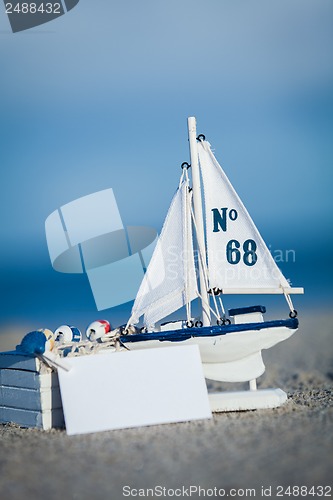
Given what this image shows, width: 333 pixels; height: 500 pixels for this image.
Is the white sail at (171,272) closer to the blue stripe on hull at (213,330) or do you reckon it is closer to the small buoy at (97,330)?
the small buoy at (97,330)

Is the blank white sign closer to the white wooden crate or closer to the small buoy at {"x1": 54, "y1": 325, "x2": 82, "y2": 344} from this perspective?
the white wooden crate

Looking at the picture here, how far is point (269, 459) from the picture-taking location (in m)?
6.02

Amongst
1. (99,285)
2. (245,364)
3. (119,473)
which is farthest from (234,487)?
(99,285)

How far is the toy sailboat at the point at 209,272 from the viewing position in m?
8.99

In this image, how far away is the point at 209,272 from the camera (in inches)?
364

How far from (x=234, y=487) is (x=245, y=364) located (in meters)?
3.75

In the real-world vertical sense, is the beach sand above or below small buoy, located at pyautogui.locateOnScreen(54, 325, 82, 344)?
below

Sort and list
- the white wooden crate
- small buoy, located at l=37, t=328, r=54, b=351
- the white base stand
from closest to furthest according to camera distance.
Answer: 1. small buoy, located at l=37, t=328, r=54, b=351
2. the white wooden crate
3. the white base stand

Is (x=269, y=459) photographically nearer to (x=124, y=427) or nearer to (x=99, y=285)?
(x=124, y=427)

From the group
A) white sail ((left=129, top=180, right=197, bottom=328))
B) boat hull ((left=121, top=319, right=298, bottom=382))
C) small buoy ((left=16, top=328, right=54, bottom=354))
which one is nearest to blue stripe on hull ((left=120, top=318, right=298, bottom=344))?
boat hull ((left=121, top=319, right=298, bottom=382))

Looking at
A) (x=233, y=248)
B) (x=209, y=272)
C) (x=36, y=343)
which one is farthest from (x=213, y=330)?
(x=36, y=343)

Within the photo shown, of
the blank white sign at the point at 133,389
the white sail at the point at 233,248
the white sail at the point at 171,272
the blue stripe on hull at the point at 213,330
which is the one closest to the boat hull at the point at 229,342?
the blue stripe on hull at the point at 213,330

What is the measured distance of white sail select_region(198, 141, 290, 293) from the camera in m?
9.23

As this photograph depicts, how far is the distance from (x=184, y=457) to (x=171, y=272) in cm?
349
